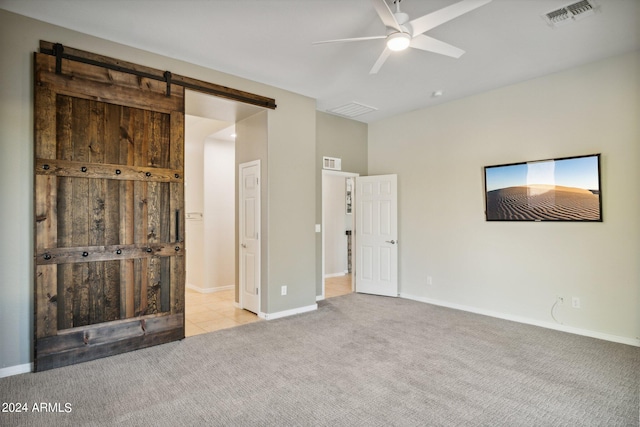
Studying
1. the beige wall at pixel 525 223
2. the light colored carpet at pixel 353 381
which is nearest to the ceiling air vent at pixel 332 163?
the beige wall at pixel 525 223

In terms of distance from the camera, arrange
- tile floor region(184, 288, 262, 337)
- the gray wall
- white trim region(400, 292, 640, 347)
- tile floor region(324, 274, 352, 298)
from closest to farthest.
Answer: white trim region(400, 292, 640, 347), tile floor region(184, 288, 262, 337), the gray wall, tile floor region(324, 274, 352, 298)

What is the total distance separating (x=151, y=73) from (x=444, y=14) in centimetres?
288

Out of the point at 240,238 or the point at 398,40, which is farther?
the point at 240,238

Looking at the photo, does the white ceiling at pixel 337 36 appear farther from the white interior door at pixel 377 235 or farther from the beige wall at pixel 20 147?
the white interior door at pixel 377 235

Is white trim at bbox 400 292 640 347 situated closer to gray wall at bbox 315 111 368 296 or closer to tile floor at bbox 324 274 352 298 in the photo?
tile floor at bbox 324 274 352 298

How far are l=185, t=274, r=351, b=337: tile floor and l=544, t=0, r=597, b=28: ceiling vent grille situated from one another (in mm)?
4437

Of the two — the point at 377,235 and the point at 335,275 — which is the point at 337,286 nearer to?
the point at 335,275

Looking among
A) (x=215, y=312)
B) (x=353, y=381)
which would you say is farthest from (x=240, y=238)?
(x=353, y=381)

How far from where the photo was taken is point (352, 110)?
5.46 m

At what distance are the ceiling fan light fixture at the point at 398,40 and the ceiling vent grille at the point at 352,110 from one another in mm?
2396

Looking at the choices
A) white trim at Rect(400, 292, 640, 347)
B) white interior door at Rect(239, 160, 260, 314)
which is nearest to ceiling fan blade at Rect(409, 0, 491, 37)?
white interior door at Rect(239, 160, 260, 314)

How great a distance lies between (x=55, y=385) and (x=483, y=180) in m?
5.15

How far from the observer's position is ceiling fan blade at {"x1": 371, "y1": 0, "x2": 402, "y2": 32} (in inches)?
88.4

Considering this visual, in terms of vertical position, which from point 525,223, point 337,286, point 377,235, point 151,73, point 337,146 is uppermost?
point 151,73
